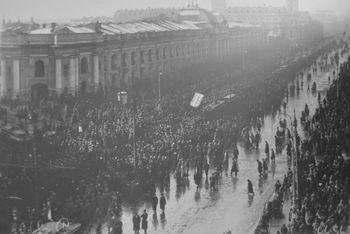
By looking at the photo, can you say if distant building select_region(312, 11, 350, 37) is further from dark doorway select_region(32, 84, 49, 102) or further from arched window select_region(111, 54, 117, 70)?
dark doorway select_region(32, 84, 49, 102)

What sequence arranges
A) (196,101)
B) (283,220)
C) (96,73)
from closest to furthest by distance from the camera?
(283,220), (196,101), (96,73)

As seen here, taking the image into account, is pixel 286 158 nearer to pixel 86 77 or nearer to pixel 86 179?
pixel 86 179

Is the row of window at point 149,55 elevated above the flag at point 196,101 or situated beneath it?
elevated above

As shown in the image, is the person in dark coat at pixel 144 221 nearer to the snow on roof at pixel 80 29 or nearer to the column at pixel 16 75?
the column at pixel 16 75

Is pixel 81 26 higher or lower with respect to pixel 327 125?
higher

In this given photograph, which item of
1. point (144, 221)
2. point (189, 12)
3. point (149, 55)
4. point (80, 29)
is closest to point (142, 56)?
point (149, 55)

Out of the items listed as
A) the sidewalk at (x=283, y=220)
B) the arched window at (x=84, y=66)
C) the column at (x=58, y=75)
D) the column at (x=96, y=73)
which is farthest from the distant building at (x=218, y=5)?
the sidewalk at (x=283, y=220)

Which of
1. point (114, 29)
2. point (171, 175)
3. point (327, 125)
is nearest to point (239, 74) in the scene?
point (114, 29)

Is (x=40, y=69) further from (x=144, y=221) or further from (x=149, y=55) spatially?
(x=144, y=221)
